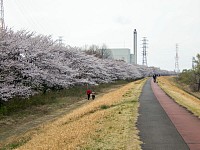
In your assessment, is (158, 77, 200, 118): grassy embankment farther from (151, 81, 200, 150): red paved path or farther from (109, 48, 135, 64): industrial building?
(109, 48, 135, 64): industrial building

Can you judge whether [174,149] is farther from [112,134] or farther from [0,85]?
[0,85]

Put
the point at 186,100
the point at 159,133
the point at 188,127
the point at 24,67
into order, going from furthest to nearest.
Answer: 1. the point at 186,100
2. the point at 24,67
3. the point at 188,127
4. the point at 159,133

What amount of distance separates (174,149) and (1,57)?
1855cm

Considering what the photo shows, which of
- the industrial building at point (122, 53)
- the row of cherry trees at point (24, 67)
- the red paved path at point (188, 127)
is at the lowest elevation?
the red paved path at point (188, 127)

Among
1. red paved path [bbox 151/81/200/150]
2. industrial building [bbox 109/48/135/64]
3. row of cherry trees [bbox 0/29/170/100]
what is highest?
industrial building [bbox 109/48/135/64]

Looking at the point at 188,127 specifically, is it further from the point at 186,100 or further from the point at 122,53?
the point at 122,53

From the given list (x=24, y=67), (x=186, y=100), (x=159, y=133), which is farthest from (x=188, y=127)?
(x=24, y=67)

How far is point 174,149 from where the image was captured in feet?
30.8

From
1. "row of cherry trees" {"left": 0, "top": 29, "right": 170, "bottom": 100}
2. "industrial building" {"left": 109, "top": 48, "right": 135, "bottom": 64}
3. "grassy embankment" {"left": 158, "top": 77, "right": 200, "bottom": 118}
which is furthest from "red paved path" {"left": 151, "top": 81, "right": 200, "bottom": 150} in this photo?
"industrial building" {"left": 109, "top": 48, "right": 135, "bottom": 64}

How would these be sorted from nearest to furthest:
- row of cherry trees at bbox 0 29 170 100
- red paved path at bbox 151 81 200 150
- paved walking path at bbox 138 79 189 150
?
paved walking path at bbox 138 79 189 150
red paved path at bbox 151 81 200 150
row of cherry trees at bbox 0 29 170 100

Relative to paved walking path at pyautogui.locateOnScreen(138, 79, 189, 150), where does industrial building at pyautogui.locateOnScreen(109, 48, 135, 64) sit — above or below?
above

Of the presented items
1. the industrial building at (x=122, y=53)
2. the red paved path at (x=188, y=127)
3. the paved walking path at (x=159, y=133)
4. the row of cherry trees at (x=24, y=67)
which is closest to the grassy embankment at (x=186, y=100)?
the red paved path at (x=188, y=127)

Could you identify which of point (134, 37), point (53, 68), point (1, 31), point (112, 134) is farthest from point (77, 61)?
point (134, 37)

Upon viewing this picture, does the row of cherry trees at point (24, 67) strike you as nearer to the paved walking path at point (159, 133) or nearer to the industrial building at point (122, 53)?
the paved walking path at point (159, 133)
